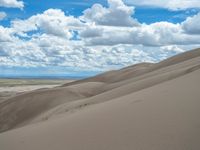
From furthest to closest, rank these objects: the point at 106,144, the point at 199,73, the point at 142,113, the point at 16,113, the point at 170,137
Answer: the point at 16,113, the point at 199,73, the point at 142,113, the point at 106,144, the point at 170,137

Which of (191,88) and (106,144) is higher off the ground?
(191,88)

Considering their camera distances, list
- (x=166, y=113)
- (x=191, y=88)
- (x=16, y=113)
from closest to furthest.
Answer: (x=166, y=113), (x=191, y=88), (x=16, y=113)

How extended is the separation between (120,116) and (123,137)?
73.7 inches

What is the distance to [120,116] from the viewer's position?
784 cm

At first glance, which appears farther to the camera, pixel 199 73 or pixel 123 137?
pixel 199 73

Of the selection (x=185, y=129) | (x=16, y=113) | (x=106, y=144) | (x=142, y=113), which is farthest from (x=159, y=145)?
(x=16, y=113)

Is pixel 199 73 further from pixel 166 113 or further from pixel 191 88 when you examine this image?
pixel 166 113

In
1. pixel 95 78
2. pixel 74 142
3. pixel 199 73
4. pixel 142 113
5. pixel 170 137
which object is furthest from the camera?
pixel 95 78

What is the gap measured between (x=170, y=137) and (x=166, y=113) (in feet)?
5.23

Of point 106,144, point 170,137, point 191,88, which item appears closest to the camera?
point 170,137

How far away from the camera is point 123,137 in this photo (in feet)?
19.6

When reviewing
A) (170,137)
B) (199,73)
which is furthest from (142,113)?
(199,73)

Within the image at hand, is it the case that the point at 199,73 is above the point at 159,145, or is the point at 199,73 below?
above

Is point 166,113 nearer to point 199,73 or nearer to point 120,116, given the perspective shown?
point 120,116
